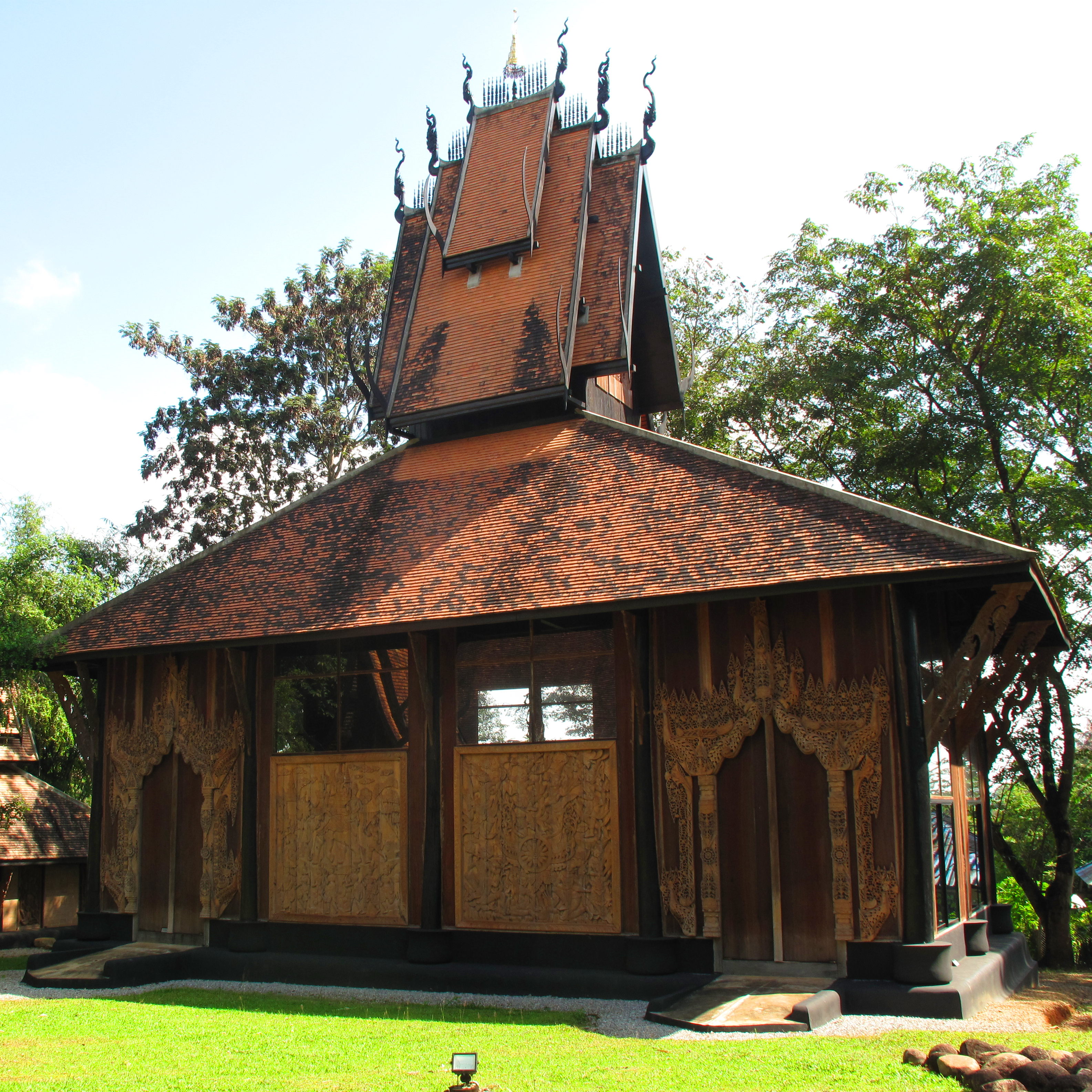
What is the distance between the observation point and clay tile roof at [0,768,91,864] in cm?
2047

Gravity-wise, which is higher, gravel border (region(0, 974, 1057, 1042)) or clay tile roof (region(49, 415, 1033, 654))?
clay tile roof (region(49, 415, 1033, 654))

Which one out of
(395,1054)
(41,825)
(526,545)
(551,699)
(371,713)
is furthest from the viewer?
(41,825)

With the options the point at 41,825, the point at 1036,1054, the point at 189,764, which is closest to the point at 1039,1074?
the point at 1036,1054

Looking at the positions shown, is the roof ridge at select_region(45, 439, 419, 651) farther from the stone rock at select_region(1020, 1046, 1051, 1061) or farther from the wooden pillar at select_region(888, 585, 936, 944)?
the stone rock at select_region(1020, 1046, 1051, 1061)

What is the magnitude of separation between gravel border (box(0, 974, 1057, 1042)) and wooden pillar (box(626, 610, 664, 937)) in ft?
3.07

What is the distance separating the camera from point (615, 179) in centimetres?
1828

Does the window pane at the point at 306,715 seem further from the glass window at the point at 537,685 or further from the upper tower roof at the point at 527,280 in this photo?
the upper tower roof at the point at 527,280

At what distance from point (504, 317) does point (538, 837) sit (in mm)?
8536

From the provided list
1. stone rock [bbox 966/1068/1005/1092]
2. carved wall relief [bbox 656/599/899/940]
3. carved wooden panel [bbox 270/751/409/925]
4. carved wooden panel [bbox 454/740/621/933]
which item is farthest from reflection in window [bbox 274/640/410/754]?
stone rock [bbox 966/1068/1005/1092]

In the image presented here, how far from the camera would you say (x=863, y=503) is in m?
11.6

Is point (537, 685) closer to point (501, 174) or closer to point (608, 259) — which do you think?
point (608, 259)

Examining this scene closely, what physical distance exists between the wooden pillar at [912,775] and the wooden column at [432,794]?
518cm

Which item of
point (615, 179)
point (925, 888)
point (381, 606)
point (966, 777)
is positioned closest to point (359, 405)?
point (615, 179)

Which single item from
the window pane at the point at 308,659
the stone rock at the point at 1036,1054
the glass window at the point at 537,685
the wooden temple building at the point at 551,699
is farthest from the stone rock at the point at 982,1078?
the window pane at the point at 308,659
